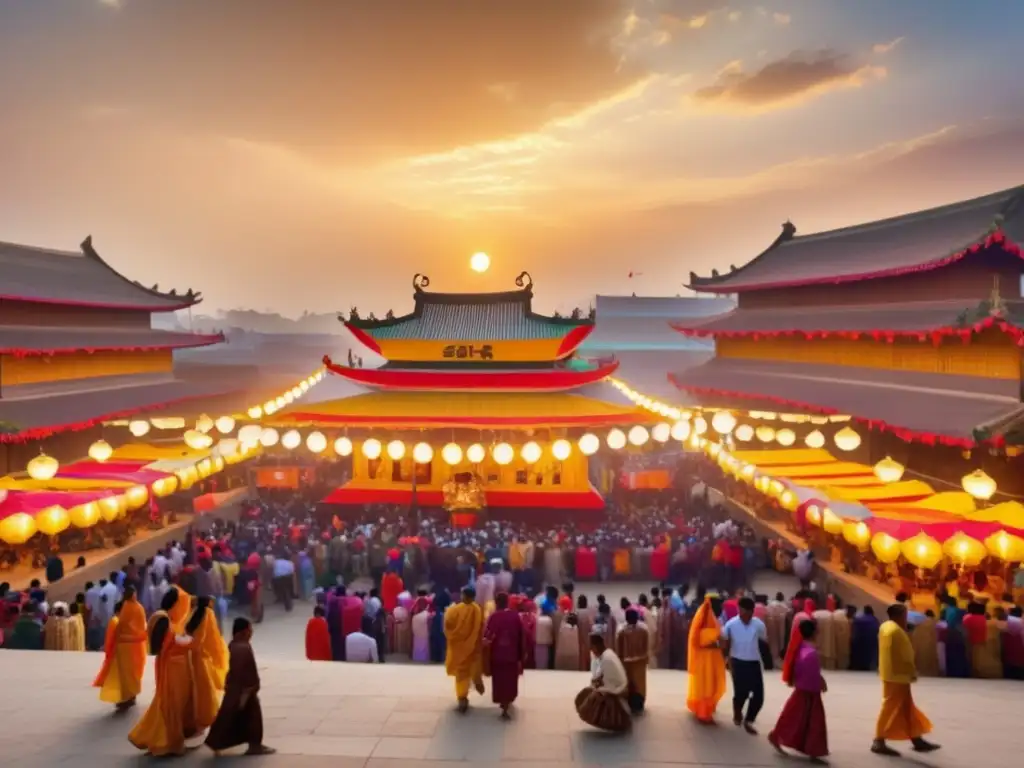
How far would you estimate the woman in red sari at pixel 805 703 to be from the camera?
775 cm

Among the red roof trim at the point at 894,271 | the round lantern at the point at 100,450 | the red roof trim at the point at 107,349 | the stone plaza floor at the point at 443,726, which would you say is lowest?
the stone plaza floor at the point at 443,726

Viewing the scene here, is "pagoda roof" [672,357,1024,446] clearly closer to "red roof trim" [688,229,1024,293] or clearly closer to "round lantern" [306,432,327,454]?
"red roof trim" [688,229,1024,293]

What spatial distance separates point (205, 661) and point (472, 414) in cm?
1355

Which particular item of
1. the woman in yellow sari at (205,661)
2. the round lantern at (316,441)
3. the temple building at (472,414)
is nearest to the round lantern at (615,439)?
the temple building at (472,414)

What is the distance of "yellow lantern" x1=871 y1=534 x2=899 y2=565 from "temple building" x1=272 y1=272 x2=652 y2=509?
7.34 metres

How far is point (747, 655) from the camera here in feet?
28.0

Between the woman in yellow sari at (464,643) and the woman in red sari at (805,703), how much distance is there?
3630 mm

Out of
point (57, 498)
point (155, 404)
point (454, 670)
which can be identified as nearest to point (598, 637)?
point (454, 670)

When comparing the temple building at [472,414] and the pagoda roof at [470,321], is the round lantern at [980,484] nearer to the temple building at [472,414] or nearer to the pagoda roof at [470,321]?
the temple building at [472,414]

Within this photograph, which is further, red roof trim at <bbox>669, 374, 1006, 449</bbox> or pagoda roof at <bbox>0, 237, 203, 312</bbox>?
pagoda roof at <bbox>0, 237, 203, 312</bbox>

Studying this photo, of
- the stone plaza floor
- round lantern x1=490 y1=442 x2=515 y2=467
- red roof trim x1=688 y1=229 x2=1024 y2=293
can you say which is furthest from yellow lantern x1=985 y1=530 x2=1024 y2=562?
round lantern x1=490 y1=442 x2=515 y2=467

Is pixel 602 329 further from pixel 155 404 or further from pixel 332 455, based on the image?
pixel 155 404

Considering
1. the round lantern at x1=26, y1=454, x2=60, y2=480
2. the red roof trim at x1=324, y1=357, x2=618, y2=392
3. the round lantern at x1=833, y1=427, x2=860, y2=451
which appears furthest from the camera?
the red roof trim at x1=324, y1=357, x2=618, y2=392

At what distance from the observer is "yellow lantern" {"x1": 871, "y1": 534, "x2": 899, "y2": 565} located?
13367 mm
